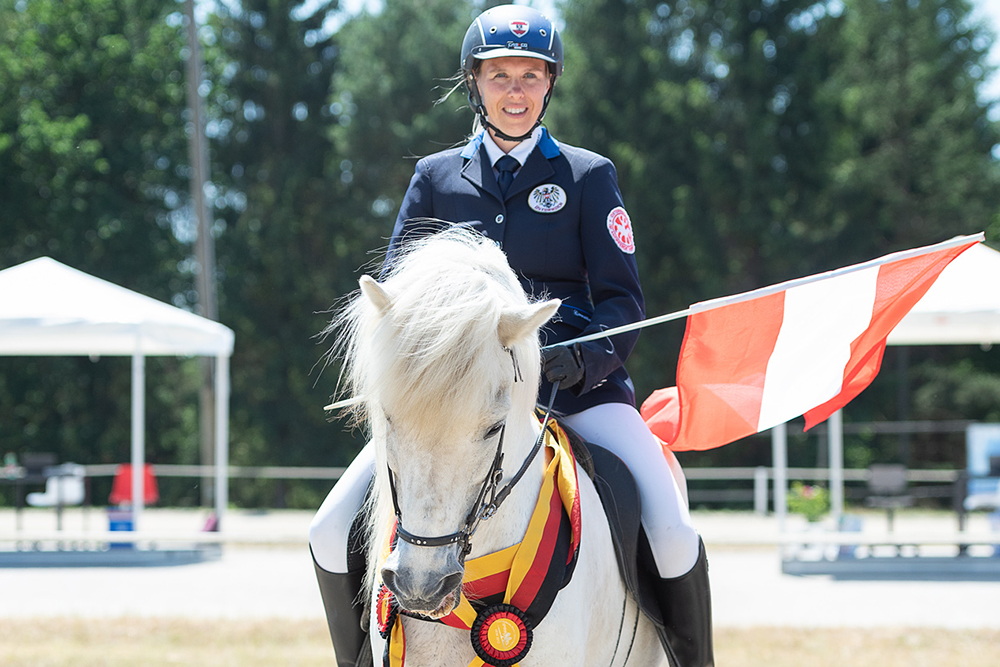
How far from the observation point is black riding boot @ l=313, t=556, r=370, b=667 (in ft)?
9.40

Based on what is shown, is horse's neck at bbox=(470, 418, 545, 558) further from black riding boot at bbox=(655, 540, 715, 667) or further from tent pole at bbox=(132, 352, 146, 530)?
tent pole at bbox=(132, 352, 146, 530)

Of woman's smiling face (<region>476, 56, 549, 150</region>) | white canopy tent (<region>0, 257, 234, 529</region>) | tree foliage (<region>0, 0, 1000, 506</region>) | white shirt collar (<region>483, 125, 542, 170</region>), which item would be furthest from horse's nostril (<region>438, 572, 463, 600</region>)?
tree foliage (<region>0, 0, 1000, 506</region>)

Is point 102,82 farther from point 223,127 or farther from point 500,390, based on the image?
point 500,390

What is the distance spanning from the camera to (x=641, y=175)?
22812 mm

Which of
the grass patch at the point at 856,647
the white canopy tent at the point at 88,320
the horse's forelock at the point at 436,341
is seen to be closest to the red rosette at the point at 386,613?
the horse's forelock at the point at 436,341

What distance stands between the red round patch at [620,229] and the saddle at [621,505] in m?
0.56

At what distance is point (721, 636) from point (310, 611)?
11.5 feet

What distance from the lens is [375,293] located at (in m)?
2.18

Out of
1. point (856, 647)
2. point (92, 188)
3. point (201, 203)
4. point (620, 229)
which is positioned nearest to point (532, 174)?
point (620, 229)

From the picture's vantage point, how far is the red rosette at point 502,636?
7.59ft

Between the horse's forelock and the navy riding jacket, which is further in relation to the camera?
the navy riding jacket

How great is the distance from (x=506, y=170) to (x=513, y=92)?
246mm

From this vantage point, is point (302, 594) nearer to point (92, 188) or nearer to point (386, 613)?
point (386, 613)

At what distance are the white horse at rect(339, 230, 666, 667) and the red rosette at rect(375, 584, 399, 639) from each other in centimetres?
3
